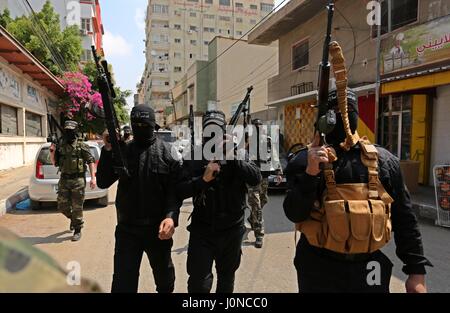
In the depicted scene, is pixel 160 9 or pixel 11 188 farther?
pixel 160 9

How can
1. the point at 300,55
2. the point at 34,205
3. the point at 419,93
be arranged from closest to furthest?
the point at 34,205, the point at 419,93, the point at 300,55

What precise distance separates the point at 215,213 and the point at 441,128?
9203 mm

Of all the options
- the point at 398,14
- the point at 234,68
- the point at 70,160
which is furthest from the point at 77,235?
the point at 234,68

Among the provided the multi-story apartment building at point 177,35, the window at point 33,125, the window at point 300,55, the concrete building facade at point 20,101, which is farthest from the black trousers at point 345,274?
the multi-story apartment building at point 177,35

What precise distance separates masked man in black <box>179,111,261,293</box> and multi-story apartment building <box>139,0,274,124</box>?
57518 mm

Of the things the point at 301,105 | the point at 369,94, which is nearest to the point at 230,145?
the point at 369,94

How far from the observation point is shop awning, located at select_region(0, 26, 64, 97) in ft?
32.6

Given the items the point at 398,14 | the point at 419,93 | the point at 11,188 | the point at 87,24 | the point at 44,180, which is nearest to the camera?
the point at 44,180

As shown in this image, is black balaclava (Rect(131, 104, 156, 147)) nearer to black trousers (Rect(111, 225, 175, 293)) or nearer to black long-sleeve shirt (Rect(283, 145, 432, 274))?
black trousers (Rect(111, 225, 175, 293))

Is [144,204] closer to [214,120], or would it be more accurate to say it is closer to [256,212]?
[214,120]

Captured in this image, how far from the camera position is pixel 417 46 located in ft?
29.7

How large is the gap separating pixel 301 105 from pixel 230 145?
45.5 ft

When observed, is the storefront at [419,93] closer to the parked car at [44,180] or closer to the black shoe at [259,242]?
the black shoe at [259,242]
